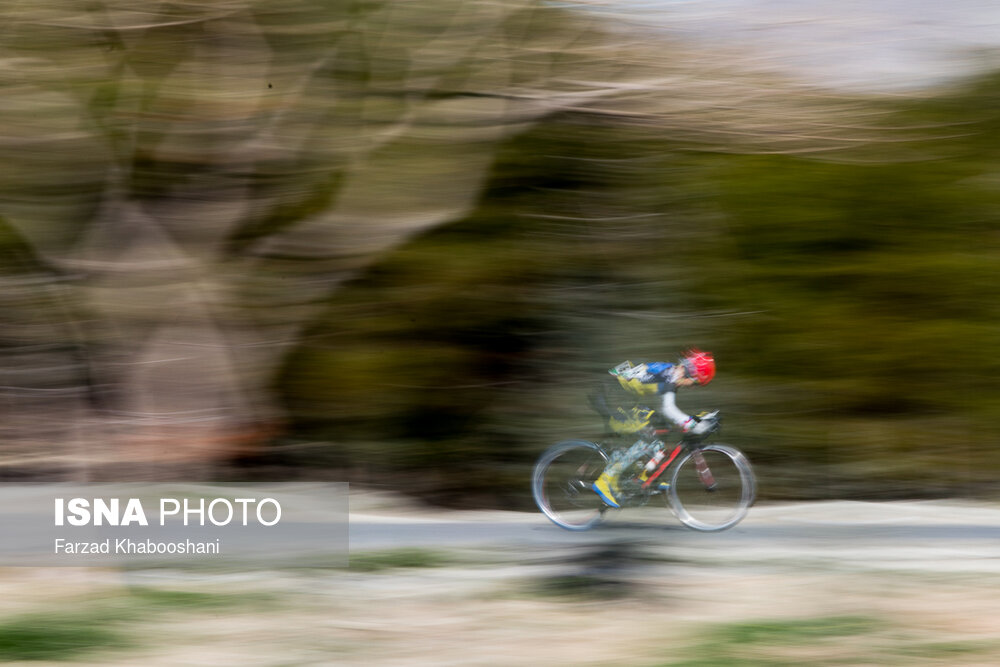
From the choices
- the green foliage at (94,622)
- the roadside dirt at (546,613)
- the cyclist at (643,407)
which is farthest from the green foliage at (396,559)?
the cyclist at (643,407)

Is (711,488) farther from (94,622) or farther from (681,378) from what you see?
(94,622)

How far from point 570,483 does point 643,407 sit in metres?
Result: 0.57

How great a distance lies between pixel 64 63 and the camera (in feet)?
16.9

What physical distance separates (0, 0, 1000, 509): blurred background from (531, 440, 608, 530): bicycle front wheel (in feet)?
0.89

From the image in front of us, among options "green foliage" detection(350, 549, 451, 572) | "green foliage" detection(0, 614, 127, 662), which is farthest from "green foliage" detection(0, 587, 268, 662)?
"green foliage" detection(350, 549, 451, 572)

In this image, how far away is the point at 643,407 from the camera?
512 cm

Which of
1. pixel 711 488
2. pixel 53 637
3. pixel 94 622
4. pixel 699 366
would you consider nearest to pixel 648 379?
pixel 699 366

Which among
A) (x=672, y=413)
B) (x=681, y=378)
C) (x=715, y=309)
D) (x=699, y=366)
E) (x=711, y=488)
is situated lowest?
(x=711, y=488)

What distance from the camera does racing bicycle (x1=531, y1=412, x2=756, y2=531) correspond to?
516 cm

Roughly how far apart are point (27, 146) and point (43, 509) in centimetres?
185

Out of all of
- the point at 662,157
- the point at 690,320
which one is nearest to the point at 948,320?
the point at 690,320

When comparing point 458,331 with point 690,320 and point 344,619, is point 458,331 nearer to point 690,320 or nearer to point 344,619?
point 690,320

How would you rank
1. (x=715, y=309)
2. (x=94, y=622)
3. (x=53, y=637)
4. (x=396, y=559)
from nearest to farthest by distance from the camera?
(x=53, y=637) < (x=94, y=622) < (x=396, y=559) < (x=715, y=309)

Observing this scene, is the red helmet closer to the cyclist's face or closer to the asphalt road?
the cyclist's face
